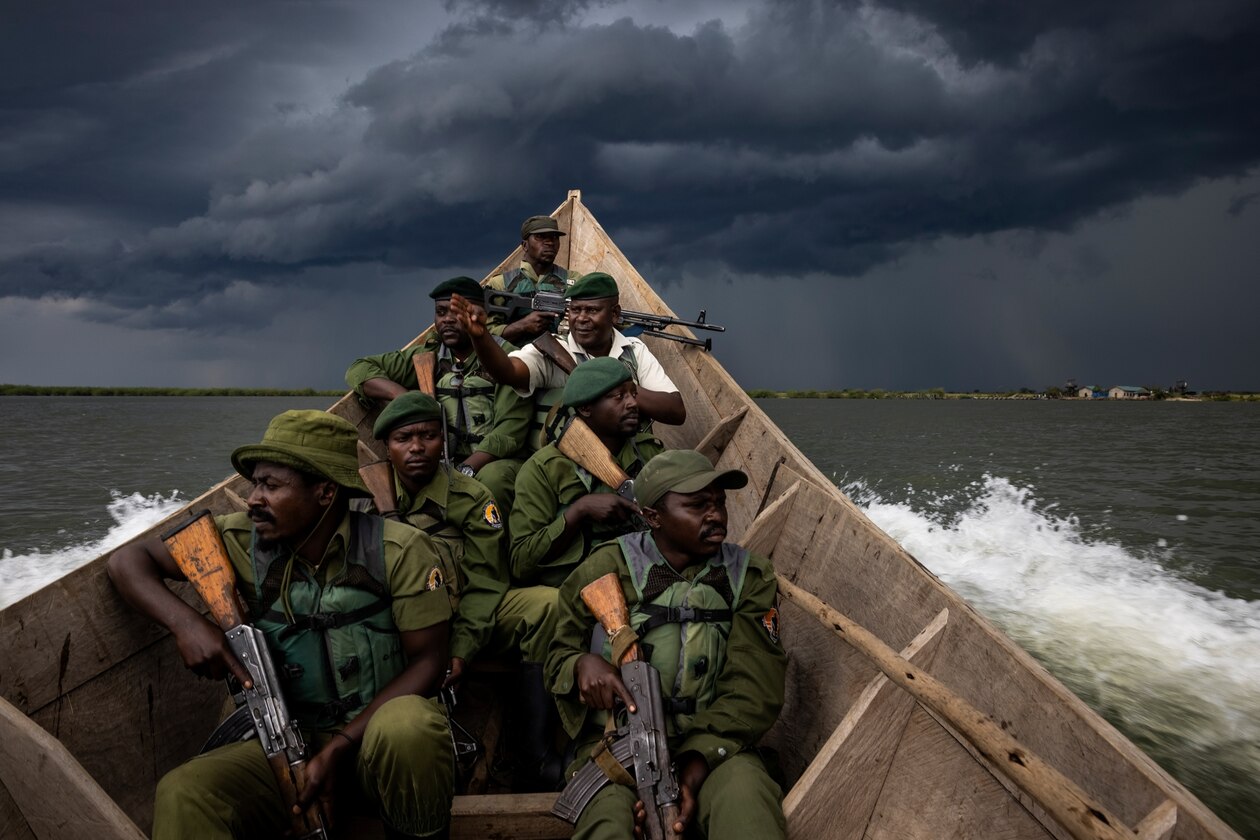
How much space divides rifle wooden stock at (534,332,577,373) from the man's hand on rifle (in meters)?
3.10

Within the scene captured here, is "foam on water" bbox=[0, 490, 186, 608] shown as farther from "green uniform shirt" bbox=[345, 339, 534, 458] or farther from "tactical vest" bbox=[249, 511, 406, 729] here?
"tactical vest" bbox=[249, 511, 406, 729]

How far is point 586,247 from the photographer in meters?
9.87

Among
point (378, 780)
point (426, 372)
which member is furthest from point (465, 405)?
point (378, 780)

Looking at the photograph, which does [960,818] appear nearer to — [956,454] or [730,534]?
[730,534]

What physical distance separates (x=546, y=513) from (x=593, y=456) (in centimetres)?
41

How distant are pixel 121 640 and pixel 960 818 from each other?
3297 mm

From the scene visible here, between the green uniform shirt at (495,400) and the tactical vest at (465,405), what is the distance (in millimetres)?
54

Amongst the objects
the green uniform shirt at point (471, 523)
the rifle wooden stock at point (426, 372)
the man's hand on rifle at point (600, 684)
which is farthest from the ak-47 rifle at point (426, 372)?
the man's hand on rifle at point (600, 684)

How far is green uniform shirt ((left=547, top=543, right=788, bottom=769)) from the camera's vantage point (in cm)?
284

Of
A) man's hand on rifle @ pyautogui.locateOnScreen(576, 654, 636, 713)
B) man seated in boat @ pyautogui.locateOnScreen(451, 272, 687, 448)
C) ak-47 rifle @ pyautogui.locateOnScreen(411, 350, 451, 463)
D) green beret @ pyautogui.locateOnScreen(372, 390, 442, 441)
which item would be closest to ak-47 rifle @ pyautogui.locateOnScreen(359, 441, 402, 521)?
green beret @ pyautogui.locateOnScreen(372, 390, 442, 441)

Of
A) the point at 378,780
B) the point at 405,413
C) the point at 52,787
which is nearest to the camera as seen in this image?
the point at 52,787

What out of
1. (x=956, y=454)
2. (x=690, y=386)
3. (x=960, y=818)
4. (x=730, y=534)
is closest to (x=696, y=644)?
(x=960, y=818)

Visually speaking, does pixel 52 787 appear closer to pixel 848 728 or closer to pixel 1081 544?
pixel 848 728

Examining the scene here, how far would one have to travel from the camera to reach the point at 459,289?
6523 mm
